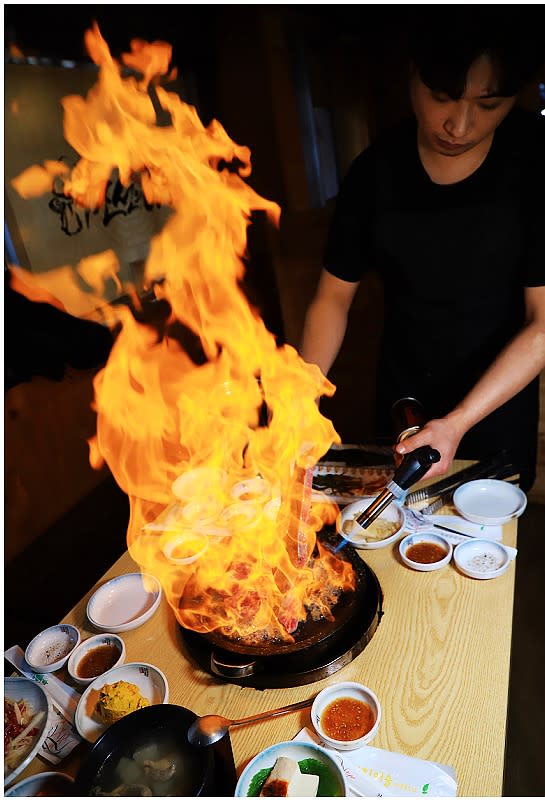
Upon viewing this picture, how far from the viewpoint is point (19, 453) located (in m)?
5.01

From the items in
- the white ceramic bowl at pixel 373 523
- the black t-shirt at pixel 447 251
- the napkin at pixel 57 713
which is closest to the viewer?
the napkin at pixel 57 713

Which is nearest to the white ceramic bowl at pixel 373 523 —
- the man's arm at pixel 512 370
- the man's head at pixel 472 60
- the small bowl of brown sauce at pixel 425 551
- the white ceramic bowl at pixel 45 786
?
the small bowl of brown sauce at pixel 425 551

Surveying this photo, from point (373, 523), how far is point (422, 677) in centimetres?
75

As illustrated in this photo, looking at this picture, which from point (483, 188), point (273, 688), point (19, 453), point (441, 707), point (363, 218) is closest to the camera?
point (441, 707)

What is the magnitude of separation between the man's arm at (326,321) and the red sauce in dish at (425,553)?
47.0 inches

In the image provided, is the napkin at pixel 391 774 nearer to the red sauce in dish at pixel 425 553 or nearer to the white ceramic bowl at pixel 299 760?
the white ceramic bowl at pixel 299 760

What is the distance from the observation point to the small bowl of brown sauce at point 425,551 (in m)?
2.07

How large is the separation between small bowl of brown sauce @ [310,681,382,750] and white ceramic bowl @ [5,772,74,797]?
2.25 ft

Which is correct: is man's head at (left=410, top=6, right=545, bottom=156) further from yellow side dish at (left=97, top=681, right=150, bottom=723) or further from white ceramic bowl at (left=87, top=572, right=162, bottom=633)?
yellow side dish at (left=97, top=681, right=150, bottom=723)

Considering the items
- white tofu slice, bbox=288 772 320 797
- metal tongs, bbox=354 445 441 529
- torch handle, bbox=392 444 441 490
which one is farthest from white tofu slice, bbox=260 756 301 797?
torch handle, bbox=392 444 441 490

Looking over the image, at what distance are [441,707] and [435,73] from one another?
217cm

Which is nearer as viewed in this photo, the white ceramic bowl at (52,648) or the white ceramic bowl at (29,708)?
the white ceramic bowl at (29,708)

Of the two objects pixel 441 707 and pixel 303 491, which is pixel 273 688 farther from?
pixel 303 491

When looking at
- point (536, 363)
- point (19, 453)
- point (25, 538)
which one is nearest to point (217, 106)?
point (19, 453)
